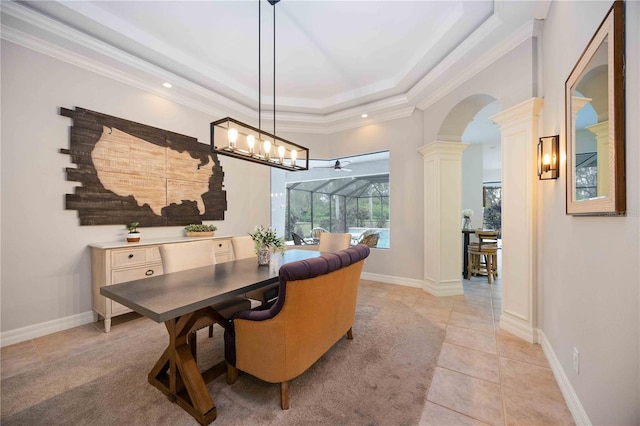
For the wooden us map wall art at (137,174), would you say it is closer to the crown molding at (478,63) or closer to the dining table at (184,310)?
the dining table at (184,310)

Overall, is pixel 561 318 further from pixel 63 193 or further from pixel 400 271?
pixel 63 193

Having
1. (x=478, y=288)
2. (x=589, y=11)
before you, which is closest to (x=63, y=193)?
(x=589, y=11)

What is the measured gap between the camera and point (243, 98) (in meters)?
4.23

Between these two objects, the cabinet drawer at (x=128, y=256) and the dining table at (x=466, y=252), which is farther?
the dining table at (x=466, y=252)

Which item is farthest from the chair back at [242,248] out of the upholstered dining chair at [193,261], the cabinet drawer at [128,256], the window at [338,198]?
the window at [338,198]

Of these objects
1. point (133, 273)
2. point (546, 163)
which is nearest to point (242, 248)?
point (133, 273)

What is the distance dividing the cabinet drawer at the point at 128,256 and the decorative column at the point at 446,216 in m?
3.98

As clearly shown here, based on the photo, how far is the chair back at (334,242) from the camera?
359 centimetres

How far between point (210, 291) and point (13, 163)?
2.62 m

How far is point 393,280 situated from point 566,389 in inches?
113

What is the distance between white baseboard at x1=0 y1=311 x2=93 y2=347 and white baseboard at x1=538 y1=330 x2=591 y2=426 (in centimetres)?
441

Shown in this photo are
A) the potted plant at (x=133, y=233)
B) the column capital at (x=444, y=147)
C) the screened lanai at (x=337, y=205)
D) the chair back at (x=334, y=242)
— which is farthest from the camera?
the screened lanai at (x=337, y=205)

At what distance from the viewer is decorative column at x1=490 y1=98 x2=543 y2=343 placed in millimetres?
2547

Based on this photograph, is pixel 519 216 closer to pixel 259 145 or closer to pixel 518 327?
pixel 518 327
